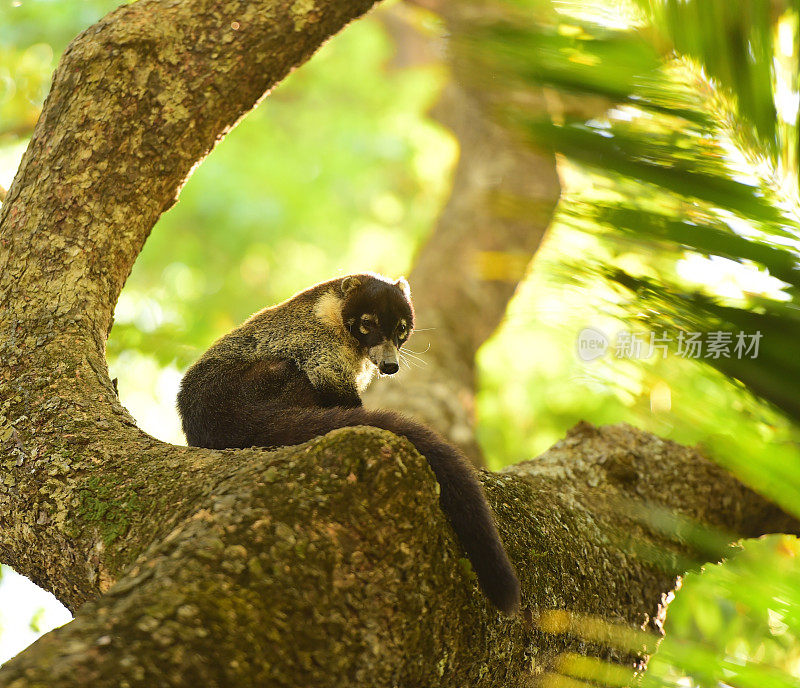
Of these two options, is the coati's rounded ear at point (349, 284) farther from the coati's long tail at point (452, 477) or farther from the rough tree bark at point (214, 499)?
the coati's long tail at point (452, 477)

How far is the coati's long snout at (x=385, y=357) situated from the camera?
14.2 ft

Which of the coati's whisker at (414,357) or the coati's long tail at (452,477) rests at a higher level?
the coati's long tail at (452,477)

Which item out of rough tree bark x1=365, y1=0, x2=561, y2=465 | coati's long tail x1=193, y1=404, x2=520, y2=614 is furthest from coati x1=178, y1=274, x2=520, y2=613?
rough tree bark x1=365, y1=0, x2=561, y2=465

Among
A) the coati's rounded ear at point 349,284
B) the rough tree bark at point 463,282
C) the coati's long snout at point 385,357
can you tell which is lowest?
the rough tree bark at point 463,282

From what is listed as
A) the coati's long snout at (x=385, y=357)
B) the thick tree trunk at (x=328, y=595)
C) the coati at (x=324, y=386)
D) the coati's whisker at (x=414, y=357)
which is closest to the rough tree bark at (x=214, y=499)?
the thick tree trunk at (x=328, y=595)

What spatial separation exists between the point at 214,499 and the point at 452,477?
707 millimetres

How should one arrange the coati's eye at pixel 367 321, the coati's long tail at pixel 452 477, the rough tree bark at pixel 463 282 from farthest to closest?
1. the rough tree bark at pixel 463 282
2. the coati's eye at pixel 367 321
3. the coati's long tail at pixel 452 477

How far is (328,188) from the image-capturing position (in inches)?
426

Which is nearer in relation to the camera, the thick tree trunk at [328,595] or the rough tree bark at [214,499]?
the thick tree trunk at [328,595]

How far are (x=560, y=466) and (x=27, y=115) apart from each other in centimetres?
543

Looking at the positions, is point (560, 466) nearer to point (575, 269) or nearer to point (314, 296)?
point (314, 296)

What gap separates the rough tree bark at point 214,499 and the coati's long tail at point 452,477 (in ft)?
0.21

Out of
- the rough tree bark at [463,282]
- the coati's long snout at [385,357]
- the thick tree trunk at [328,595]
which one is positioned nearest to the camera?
the thick tree trunk at [328,595]

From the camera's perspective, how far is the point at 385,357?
4.38m
